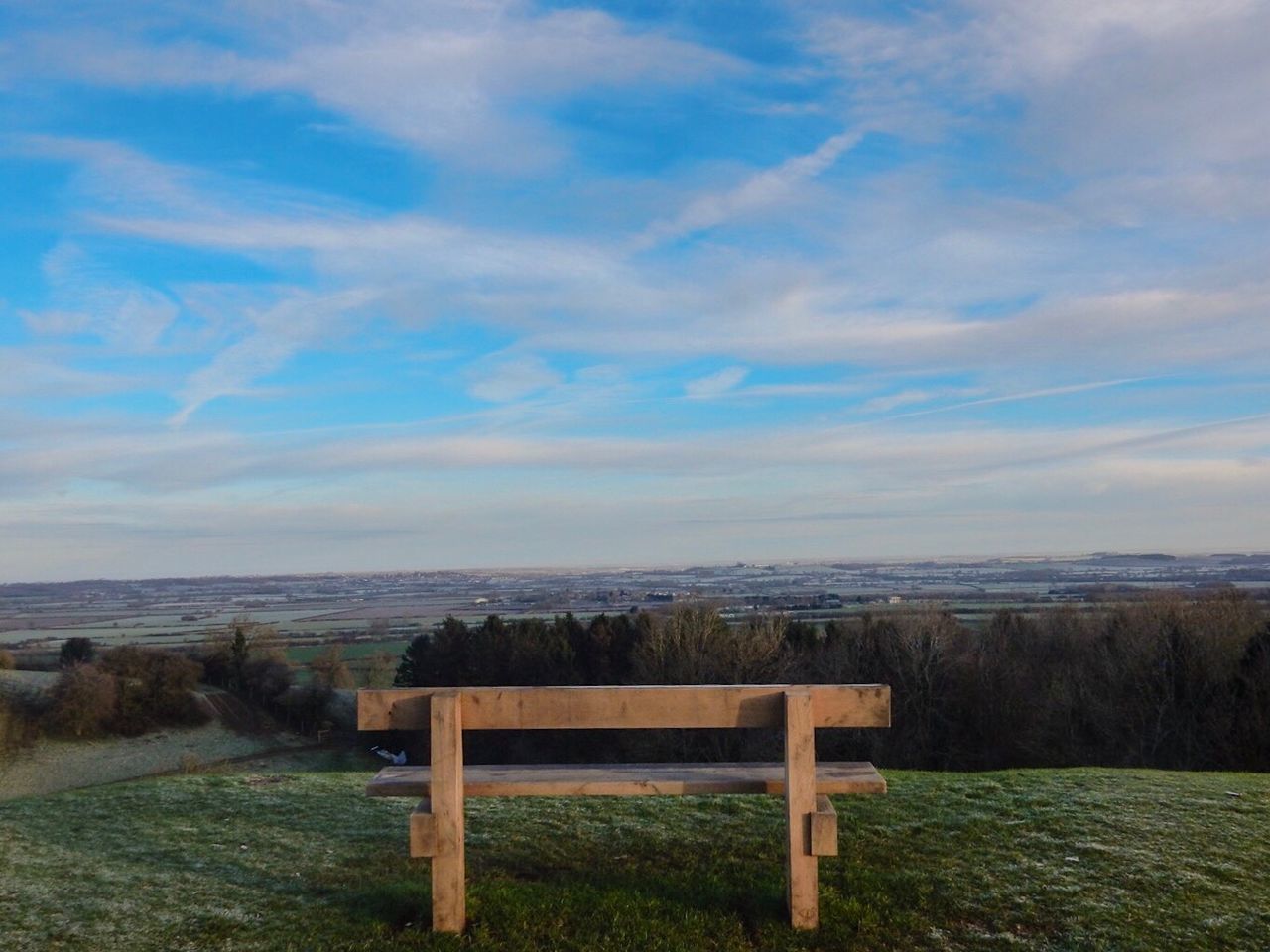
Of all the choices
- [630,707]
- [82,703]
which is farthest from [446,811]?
[82,703]

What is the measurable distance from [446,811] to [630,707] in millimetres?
1206

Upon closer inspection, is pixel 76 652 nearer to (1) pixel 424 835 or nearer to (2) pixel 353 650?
(2) pixel 353 650

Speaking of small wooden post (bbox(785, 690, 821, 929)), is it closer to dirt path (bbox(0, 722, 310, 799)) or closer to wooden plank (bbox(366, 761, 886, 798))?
wooden plank (bbox(366, 761, 886, 798))

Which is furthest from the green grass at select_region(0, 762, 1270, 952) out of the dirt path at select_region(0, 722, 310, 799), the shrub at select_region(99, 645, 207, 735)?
the shrub at select_region(99, 645, 207, 735)

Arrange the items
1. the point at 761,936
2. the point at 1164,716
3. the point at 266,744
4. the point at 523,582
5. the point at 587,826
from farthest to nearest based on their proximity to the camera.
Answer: the point at 523,582, the point at 266,744, the point at 1164,716, the point at 587,826, the point at 761,936

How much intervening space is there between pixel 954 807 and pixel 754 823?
1.87 m

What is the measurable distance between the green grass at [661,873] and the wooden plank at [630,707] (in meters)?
1.19

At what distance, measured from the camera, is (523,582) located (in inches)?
6550

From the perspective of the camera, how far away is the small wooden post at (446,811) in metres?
5.40

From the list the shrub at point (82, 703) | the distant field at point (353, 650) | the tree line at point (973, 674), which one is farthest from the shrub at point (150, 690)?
the tree line at point (973, 674)

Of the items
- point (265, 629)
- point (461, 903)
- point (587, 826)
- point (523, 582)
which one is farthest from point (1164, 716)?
point (523, 582)

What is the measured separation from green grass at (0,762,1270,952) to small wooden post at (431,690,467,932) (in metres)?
0.15

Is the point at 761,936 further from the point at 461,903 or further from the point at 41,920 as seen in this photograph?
the point at 41,920

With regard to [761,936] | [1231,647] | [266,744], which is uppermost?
[761,936]
